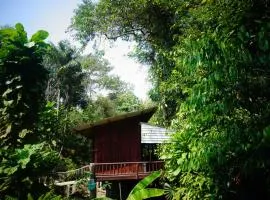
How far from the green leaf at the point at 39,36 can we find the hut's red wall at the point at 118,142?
514 inches

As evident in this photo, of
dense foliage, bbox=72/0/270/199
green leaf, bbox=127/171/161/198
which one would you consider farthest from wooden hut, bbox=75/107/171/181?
green leaf, bbox=127/171/161/198

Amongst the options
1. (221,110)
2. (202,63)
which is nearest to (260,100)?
(221,110)

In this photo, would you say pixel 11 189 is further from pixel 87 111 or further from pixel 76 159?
pixel 87 111

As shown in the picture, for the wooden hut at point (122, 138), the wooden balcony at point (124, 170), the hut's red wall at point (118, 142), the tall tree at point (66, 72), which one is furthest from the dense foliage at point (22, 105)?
the tall tree at point (66, 72)

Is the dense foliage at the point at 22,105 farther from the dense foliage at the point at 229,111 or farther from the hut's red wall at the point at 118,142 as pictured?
the hut's red wall at the point at 118,142

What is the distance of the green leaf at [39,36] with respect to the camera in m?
6.98

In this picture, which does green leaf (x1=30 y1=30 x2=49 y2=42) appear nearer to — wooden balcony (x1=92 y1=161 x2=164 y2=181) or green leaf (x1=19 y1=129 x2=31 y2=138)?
green leaf (x1=19 y1=129 x2=31 y2=138)

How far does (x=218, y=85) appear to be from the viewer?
553 cm

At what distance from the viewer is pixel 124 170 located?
18688 millimetres

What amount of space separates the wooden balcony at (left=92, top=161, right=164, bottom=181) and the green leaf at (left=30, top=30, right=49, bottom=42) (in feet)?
37.3

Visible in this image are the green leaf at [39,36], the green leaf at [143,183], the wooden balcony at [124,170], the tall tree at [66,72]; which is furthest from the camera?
the tall tree at [66,72]

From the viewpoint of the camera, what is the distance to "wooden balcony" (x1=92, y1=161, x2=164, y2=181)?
17.8m

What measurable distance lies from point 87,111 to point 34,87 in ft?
95.3

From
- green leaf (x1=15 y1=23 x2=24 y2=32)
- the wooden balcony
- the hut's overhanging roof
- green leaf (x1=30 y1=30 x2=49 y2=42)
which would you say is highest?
green leaf (x1=15 y1=23 x2=24 y2=32)
